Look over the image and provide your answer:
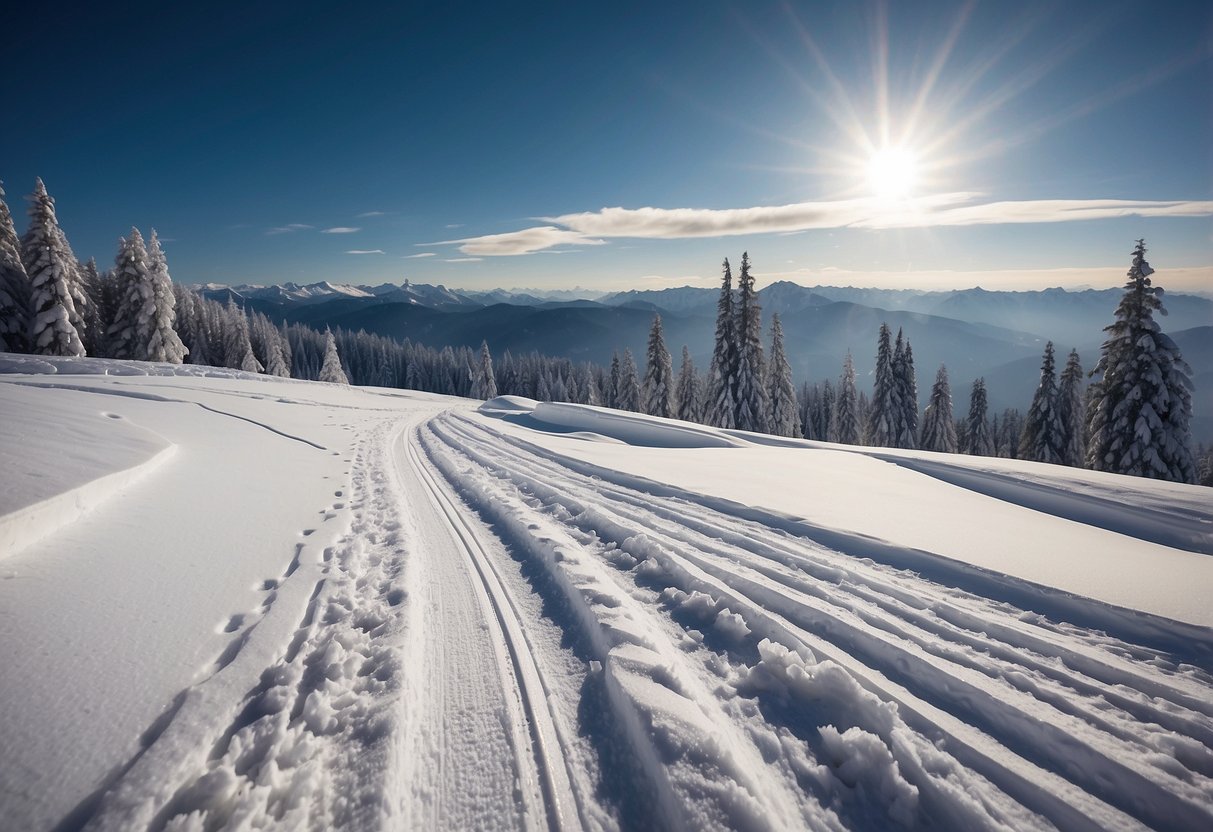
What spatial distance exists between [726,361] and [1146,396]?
1786cm

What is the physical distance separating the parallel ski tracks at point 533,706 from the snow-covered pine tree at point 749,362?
24.3 m

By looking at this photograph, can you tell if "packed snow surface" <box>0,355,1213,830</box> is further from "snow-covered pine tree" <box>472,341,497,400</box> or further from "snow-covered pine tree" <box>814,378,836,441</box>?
"snow-covered pine tree" <box>472,341,497,400</box>

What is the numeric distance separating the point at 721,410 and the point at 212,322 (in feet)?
238

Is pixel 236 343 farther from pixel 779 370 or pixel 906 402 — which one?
pixel 906 402

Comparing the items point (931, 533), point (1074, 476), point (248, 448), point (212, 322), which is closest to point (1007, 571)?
point (931, 533)

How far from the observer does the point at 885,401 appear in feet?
113

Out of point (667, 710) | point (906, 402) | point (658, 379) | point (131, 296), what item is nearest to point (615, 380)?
point (658, 379)

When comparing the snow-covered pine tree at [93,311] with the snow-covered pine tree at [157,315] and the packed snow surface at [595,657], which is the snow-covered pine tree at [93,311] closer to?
the snow-covered pine tree at [157,315]

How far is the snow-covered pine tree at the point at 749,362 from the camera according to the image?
90.4 feet

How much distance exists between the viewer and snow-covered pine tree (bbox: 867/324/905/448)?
34.1 meters

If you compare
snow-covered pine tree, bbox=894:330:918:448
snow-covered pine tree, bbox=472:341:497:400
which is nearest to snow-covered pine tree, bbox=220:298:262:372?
Result: snow-covered pine tree, bbox=472:341:497:400

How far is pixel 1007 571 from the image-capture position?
14.4ft

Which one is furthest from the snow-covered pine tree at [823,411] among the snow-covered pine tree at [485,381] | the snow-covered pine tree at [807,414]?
the snow-covered pine tree at [485,381]

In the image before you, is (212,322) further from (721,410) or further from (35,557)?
(35,557)
